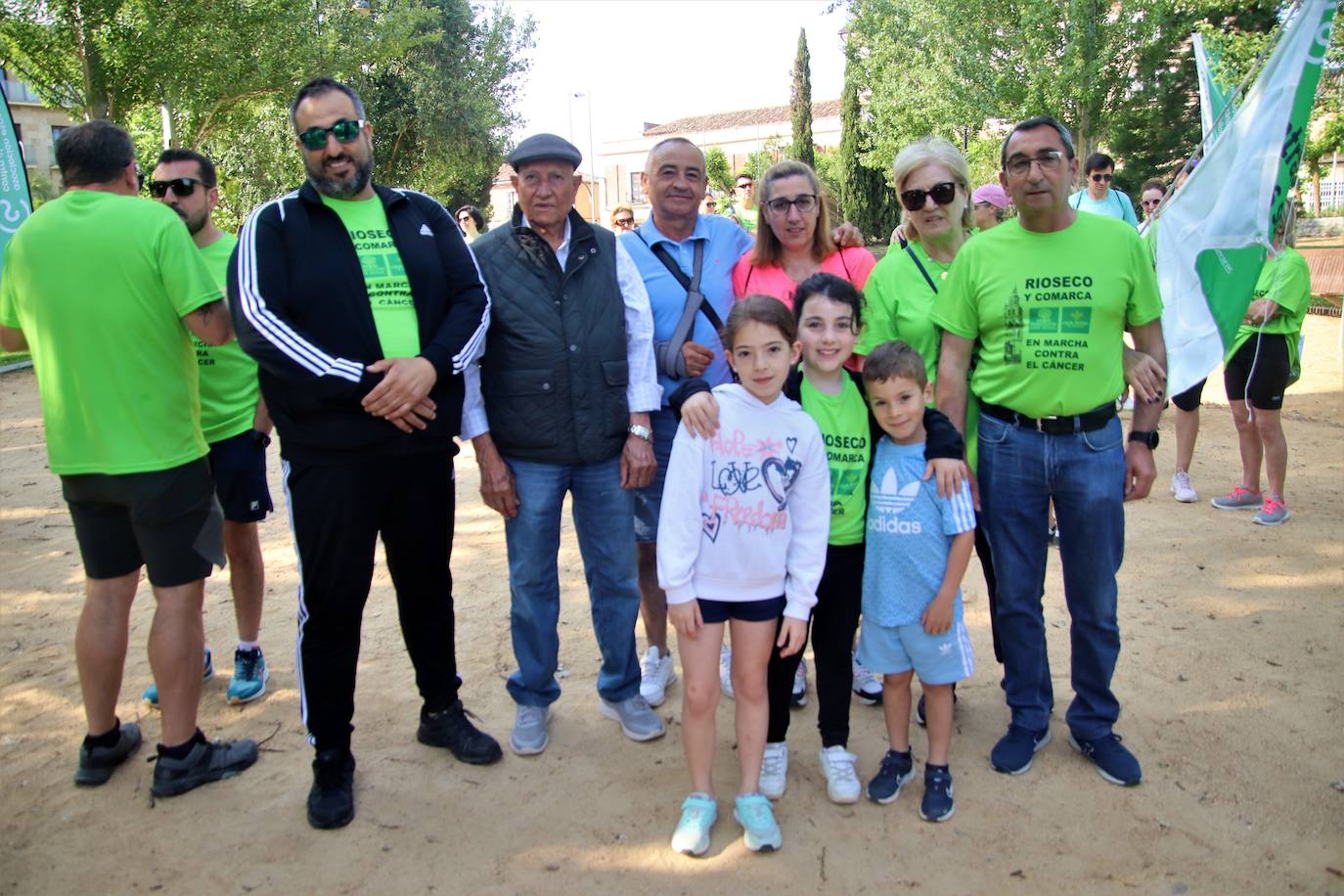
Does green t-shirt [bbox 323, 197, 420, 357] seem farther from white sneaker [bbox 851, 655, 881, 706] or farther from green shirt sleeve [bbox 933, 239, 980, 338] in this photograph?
white sneaker [bbox 851, 655, 881, 706]

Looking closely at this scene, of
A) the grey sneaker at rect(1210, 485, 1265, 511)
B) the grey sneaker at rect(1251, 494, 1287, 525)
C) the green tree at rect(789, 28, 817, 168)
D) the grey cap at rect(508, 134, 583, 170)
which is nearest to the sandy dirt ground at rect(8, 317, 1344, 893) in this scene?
the grey sneaker at rect(1251, 494, 1287, 525)

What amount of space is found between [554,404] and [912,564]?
136 cm

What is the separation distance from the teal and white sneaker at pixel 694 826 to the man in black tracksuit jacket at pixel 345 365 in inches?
44.4

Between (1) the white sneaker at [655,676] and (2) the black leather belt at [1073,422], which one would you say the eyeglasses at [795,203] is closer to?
(2) the black leather belt at [1073,422]

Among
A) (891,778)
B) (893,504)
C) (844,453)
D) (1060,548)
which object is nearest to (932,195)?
(844,453)

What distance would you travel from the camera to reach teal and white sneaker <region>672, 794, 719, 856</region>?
9.46 ft

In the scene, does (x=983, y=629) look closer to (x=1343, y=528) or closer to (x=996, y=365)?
(x=996, y=365)

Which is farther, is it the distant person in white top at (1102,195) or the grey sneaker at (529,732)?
the distant person in white top at (1102,195)

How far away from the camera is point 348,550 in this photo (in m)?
3.09

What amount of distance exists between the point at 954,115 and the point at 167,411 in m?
21.5

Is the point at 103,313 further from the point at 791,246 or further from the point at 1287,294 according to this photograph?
the point at 1287,294

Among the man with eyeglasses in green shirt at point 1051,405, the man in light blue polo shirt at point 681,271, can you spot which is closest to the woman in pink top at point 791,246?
the man in light blue polo shirt at point 681,271

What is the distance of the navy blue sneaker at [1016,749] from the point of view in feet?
10.9

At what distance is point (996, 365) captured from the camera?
321 cm
